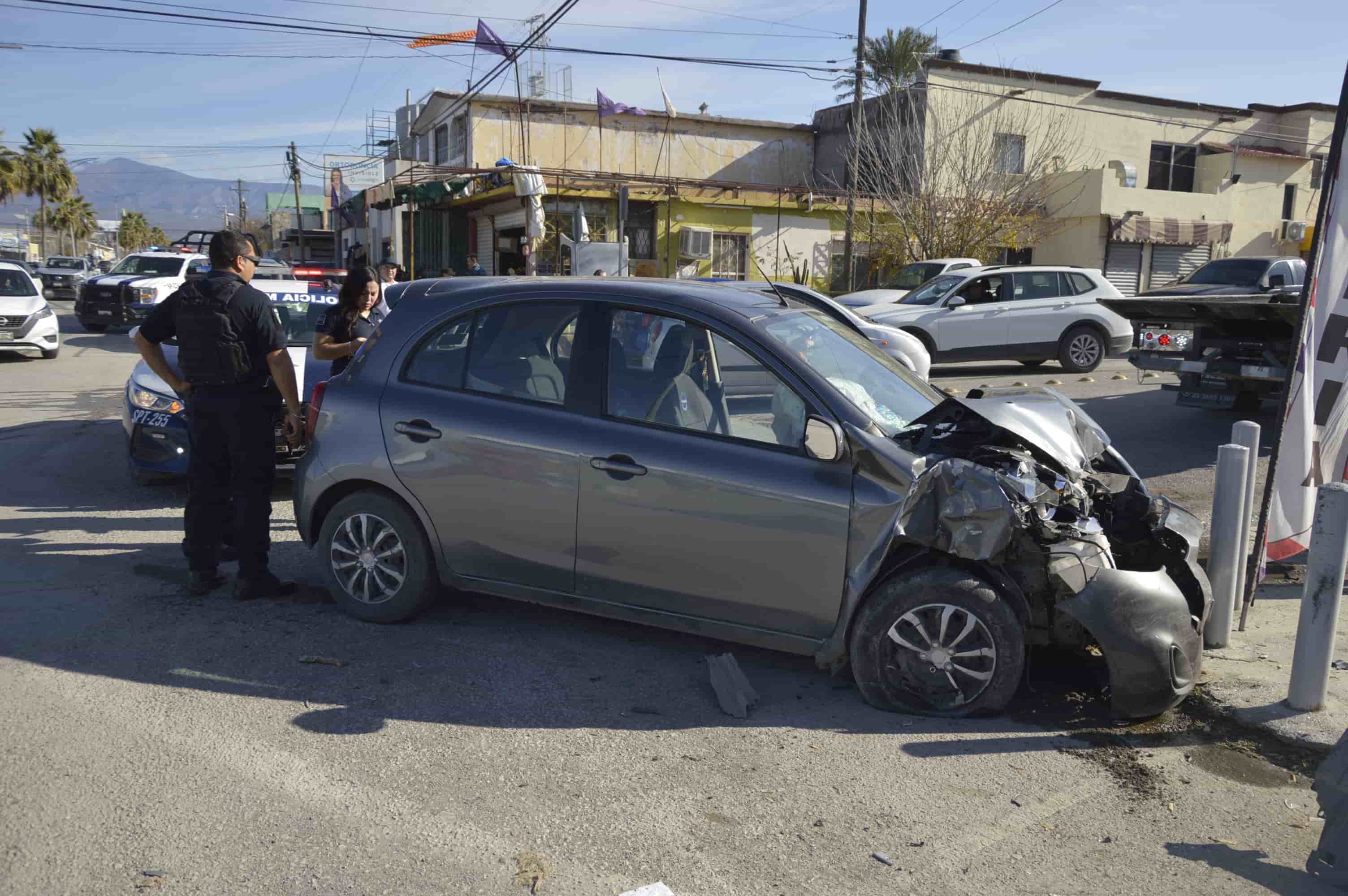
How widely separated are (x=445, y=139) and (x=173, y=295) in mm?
32942

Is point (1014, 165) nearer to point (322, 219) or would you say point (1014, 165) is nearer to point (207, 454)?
point (207, 454)

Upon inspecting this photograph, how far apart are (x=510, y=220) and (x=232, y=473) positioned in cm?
2401

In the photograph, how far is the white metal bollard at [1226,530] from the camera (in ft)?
16.4

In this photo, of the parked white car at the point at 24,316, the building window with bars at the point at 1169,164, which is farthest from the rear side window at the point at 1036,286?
the building window with bars at the point at 1169,164

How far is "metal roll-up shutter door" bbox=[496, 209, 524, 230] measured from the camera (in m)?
27.7

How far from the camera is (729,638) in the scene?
4.43m

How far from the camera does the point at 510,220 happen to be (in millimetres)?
28578

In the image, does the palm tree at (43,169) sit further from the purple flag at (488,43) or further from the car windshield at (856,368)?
the car windshield at (856,368)

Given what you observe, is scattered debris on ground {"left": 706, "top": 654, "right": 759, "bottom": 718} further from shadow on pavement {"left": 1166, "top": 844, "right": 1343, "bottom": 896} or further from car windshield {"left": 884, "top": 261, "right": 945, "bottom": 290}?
car windshield {"left": 884, "top": 261, "right": 945, "bottom": 290}

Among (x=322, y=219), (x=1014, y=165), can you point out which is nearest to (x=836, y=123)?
(x=1014, y=165)

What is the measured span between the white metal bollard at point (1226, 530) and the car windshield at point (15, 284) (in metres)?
18.8

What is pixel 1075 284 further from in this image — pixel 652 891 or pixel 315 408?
pixel 652 891

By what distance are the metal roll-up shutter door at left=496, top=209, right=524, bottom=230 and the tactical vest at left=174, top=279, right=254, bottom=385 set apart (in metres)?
22.9

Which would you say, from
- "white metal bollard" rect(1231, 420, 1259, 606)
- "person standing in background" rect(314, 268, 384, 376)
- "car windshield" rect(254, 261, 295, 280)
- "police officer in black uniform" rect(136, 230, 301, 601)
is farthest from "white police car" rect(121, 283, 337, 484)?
"car windshield" rect(254, 261, 295, 280)
